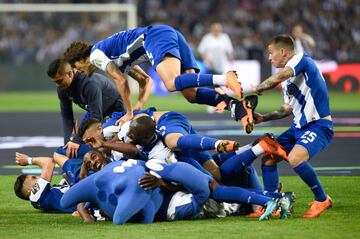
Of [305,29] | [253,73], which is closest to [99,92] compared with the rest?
[253,73]

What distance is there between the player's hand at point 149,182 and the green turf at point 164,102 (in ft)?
48.6

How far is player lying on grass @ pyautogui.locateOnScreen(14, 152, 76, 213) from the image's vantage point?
1029 cm

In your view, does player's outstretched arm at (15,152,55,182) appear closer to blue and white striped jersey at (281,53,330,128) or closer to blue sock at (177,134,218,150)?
blue sock at (177,134,218,150)

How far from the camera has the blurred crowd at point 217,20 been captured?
32250 millimetres

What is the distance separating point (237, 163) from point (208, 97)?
155 cm

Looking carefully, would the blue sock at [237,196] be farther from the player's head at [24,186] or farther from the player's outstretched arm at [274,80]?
the player's head at [24,186]

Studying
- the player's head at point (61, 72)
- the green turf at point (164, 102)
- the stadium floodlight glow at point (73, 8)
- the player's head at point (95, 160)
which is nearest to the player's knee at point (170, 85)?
the player's head at point (61, 72)

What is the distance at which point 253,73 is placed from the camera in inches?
1234

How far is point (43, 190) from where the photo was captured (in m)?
10.3

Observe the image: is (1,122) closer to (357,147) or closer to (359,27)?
(357,147)

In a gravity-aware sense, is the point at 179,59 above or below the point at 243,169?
above

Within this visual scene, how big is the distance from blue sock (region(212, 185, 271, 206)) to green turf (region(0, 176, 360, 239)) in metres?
0.20

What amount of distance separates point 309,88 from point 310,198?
1.50 meters

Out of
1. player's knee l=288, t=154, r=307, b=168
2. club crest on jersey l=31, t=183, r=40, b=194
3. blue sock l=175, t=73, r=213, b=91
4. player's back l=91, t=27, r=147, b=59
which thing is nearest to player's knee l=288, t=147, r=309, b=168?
player's knee l=288, t=154, r=307, b=168
